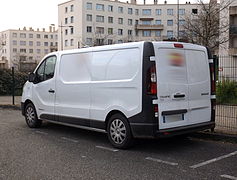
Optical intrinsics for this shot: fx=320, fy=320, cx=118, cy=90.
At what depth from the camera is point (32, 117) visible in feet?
30.5

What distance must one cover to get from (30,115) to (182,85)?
4918 millimetres

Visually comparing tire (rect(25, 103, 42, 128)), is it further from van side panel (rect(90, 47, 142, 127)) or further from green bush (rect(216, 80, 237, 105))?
green bush (rect(216, 80, 237, 105))

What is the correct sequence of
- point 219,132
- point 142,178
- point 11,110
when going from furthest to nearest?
point 11,110 < point 219,132 < point 142,178

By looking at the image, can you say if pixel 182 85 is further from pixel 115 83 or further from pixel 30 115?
pixel 30 115

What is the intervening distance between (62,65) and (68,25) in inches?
2819

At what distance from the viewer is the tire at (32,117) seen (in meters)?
9.21

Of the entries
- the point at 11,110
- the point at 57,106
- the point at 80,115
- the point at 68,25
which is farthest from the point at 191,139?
the point at 68,25

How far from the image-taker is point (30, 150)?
6.63 m

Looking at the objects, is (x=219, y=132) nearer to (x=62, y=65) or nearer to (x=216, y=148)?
(x=216, y=148)

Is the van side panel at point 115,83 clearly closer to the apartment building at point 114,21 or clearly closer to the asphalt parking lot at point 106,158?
the asphalt parking lot at point 106,158

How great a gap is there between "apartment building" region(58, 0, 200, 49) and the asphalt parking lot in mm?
64082

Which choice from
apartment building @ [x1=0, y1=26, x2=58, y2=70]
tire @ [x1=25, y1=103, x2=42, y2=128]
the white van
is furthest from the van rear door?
apartment building @ [x1=0, y1=26, x2=58, y2=70]

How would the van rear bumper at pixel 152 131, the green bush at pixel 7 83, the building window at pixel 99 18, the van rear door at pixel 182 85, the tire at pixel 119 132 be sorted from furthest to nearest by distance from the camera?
the building window at pixel 99 18
the green bush at pixel 7 83
the tire at pixel 119 132
the van rear door at pixel 182 85
the van rear bumper at pixel 152 131

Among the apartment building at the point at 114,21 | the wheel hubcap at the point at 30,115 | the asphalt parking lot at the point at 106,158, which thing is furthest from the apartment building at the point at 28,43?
the asphalt parking lot at the point at 106,158
